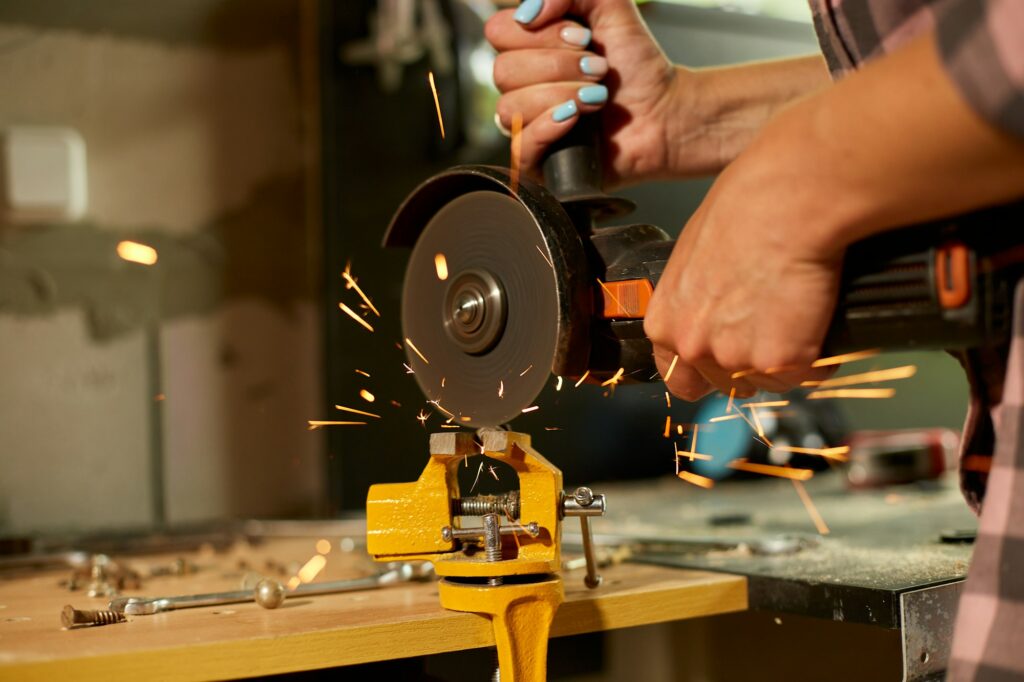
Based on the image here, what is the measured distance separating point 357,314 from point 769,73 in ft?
4.17

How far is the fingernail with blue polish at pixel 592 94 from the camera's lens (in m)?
1.11

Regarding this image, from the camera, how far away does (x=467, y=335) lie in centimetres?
95

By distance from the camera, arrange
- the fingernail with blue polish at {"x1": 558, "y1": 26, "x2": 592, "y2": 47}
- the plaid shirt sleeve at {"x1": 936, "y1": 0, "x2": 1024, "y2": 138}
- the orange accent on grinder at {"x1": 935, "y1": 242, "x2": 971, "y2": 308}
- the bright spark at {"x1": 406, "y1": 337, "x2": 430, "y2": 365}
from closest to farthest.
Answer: the plaid shirt sleeve at {"x1": 936, "y1": 0, "x2": 1024, "y2": 138}, the orange accent on grinder at {"x1": 935, "y1": 242, "x2": 971, "y2": 308}, the bright spark at {"x1": 406, "y1": 337, "x2": 430, "y2": 365}, the fingernail with blue polish at {"x1": 558, "y1": 26, "x2": 592, "y2": 47}

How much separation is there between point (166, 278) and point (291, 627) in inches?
60.1

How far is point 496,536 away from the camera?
2.98 ft

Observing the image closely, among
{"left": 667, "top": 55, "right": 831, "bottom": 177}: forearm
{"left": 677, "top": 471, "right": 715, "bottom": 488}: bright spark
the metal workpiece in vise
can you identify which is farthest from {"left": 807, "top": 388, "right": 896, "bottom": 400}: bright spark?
the metal workpiece in vise

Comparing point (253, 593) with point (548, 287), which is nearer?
point (548, 287)

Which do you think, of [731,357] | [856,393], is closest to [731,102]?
[731,357]

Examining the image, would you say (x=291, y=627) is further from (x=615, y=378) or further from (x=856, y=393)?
(x=856, y=393)

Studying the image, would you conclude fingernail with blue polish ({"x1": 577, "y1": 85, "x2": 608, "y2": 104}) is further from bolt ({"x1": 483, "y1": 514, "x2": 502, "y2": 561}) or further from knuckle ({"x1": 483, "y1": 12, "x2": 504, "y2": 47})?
bolt ({"x1": 483, "y1": 514, "x2": 502, "y2": 561})

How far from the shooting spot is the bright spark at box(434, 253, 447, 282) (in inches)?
39.4

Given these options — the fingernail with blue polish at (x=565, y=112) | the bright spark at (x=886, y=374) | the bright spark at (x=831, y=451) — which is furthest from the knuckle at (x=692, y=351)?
the bright spark at (x=886, y=374)

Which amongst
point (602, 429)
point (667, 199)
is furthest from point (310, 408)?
point (667, 199)

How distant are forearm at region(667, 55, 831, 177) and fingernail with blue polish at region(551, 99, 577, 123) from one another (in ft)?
0.70
